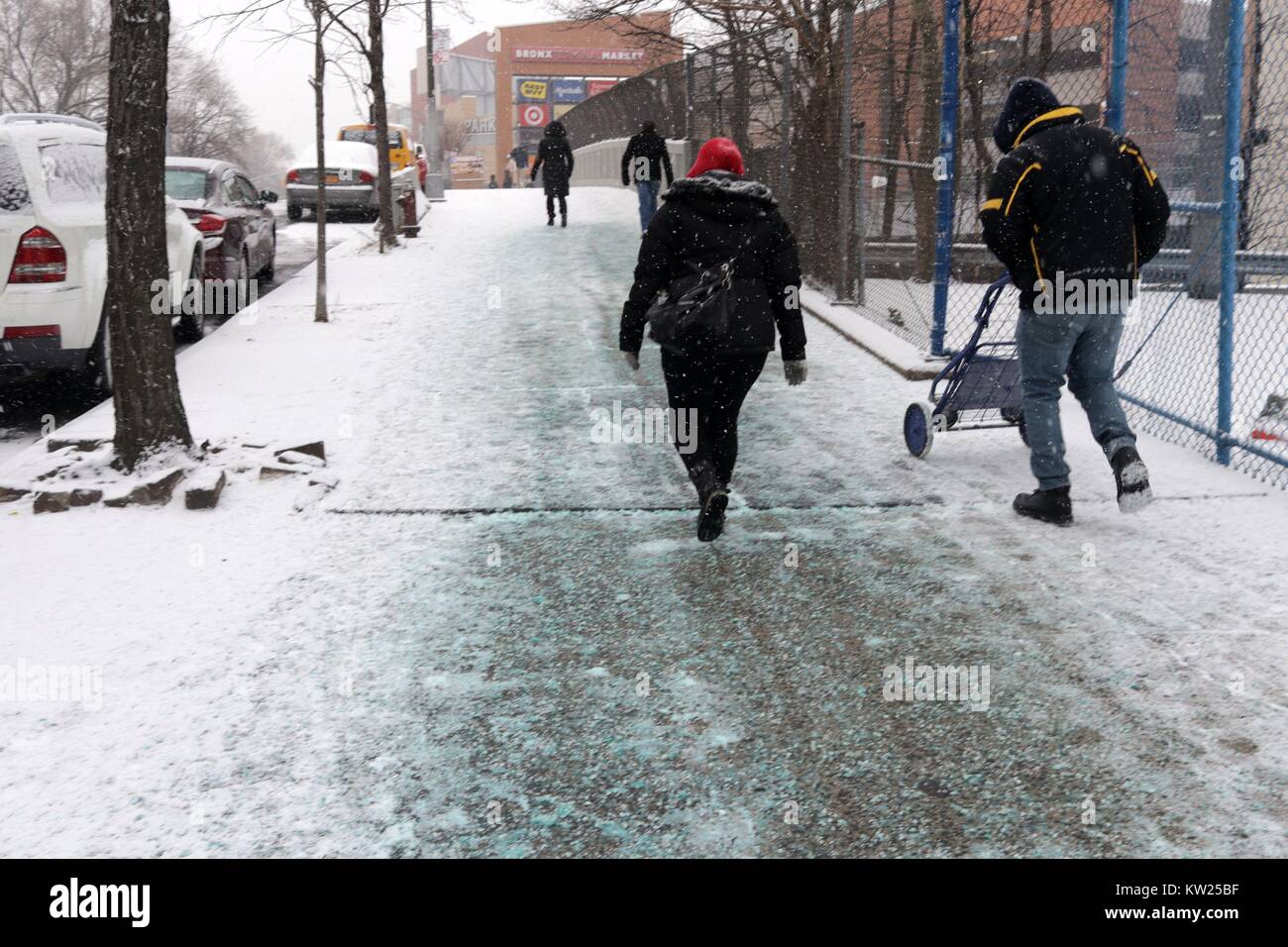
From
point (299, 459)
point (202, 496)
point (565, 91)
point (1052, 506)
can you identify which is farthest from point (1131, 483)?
point (565, 91)

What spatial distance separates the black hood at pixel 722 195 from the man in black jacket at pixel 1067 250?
1.12m

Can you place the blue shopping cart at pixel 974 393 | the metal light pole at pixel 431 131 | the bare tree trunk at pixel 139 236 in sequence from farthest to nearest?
the metal light pole at pixel 431 131, the blue shopping cart at pixel 974 393, the bare tree trunk at pixel 139 236

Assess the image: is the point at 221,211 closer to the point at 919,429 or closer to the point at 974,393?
the point at 919,429

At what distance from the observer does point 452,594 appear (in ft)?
16.5

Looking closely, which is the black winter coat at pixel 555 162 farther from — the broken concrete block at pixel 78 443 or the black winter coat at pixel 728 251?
the black winter coat at pixel 728 251

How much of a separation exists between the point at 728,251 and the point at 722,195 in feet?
0.83

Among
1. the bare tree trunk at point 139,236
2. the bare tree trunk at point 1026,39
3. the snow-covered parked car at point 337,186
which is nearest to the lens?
the bare tree trunk at point 139,236

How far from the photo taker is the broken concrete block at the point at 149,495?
620 centimetres

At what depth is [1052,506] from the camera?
583cm

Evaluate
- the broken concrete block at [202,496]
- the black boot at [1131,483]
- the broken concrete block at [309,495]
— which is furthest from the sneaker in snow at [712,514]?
the broken concrete block at [202,496]

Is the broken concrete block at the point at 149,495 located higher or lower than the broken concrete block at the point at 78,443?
lower

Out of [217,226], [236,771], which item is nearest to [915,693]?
[236,771]

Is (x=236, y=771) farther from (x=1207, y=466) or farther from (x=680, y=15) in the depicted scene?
(x=680, y=15)

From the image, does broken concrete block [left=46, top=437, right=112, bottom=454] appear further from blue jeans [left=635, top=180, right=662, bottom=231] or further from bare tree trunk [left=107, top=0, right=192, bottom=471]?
blue jeans [left=635, top=180, right=662, bottom=231]
